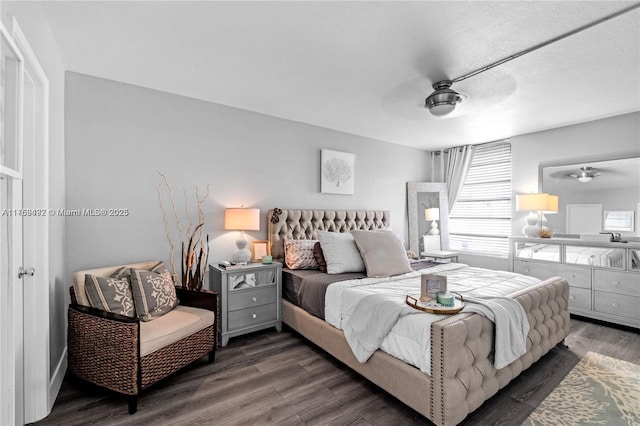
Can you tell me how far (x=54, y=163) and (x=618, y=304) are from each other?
18.5ft

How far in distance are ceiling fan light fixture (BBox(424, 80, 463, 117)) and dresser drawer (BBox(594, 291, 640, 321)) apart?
2945 mm

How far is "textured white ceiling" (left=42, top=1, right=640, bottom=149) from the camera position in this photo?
6.10 feet

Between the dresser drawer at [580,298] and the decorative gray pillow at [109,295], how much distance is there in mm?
4799

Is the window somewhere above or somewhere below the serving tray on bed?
above

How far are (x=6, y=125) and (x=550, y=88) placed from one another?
415 cm

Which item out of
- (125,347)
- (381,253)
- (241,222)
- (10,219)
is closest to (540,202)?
(381,253)

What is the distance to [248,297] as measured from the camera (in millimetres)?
3027

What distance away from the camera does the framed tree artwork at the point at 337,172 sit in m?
4.23

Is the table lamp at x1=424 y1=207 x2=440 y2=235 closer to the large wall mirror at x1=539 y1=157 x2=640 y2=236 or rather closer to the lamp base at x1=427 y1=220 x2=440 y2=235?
the lamp base at x1=427 y1=220 x2=440 y2=235

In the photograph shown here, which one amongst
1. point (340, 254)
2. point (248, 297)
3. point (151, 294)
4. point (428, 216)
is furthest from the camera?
point (428, 216)

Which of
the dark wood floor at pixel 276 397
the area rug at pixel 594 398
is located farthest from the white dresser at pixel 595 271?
the area rug at pixel 594 398

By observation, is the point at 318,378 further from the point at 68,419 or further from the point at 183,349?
the point at 68,419

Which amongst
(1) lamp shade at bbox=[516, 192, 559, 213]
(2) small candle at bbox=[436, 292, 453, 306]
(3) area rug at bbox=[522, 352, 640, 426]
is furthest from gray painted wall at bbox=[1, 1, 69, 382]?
(1) lamp shade at bbox=[516, 192, 559, 213]

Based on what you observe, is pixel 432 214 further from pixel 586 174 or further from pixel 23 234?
pixel 23 234
